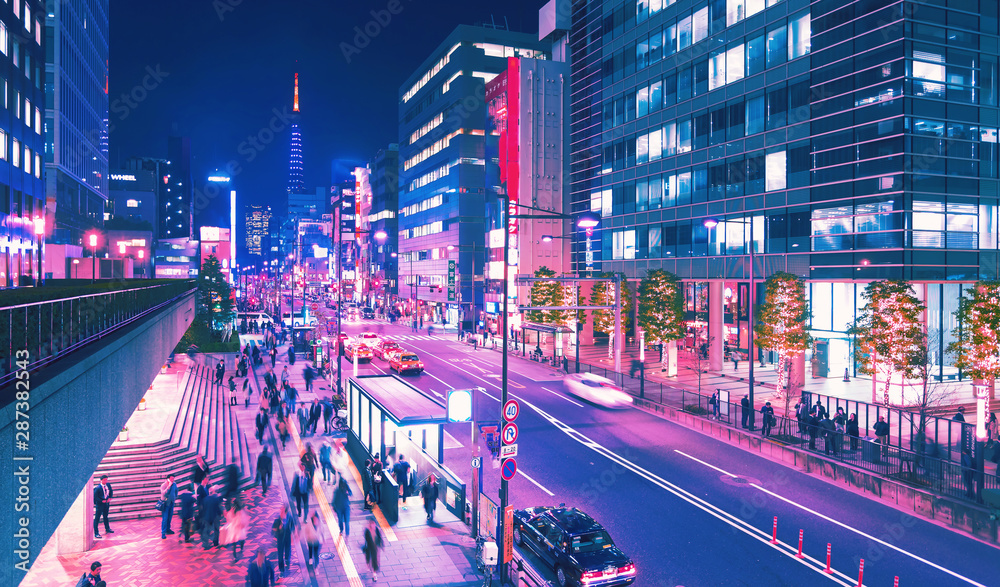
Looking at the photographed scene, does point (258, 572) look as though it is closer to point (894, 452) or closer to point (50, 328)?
point (50, 328)

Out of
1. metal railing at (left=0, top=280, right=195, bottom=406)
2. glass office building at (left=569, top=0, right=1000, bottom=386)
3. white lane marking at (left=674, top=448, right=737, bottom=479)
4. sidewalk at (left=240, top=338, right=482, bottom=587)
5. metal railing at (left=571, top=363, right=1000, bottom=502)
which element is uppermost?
glass office building at (left=569, top=0, right=1000, bottom=386)

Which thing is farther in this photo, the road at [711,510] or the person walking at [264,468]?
the person walking at [264,468]

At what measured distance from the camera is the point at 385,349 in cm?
4850

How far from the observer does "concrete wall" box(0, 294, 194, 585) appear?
640 cm

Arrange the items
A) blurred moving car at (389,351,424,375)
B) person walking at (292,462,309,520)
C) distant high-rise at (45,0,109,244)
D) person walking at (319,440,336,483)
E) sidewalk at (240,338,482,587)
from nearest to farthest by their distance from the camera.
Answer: sidewalk at (240,338,482,587) < person walking at (292,462,309,520) < person walking at (319,440,336,483) < blurred moving car at (389,351,424,375) < distant high-rise at (45,0,109,244)

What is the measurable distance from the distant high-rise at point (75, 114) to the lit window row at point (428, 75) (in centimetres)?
4259

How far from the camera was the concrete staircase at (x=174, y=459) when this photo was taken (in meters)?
18.5

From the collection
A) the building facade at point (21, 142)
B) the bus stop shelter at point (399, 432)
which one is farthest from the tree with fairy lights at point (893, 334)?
the building facade at point (21, 142)

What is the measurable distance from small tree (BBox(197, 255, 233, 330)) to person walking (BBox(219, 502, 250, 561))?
5556cm

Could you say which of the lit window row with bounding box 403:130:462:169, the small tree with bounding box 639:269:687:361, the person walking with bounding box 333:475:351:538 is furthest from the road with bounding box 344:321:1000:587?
the lit window row with bounding box 403:130:462:169

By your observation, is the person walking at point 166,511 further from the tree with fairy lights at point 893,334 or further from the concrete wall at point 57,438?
the tree with fairy lights at point 893,334

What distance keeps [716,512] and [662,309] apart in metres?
25.2

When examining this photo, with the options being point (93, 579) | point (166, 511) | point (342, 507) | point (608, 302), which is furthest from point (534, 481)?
point (608, 302)

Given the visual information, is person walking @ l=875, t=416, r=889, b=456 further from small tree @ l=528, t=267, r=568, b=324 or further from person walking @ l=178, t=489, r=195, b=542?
small tree @ l=528, t=267, r=568, b=324
